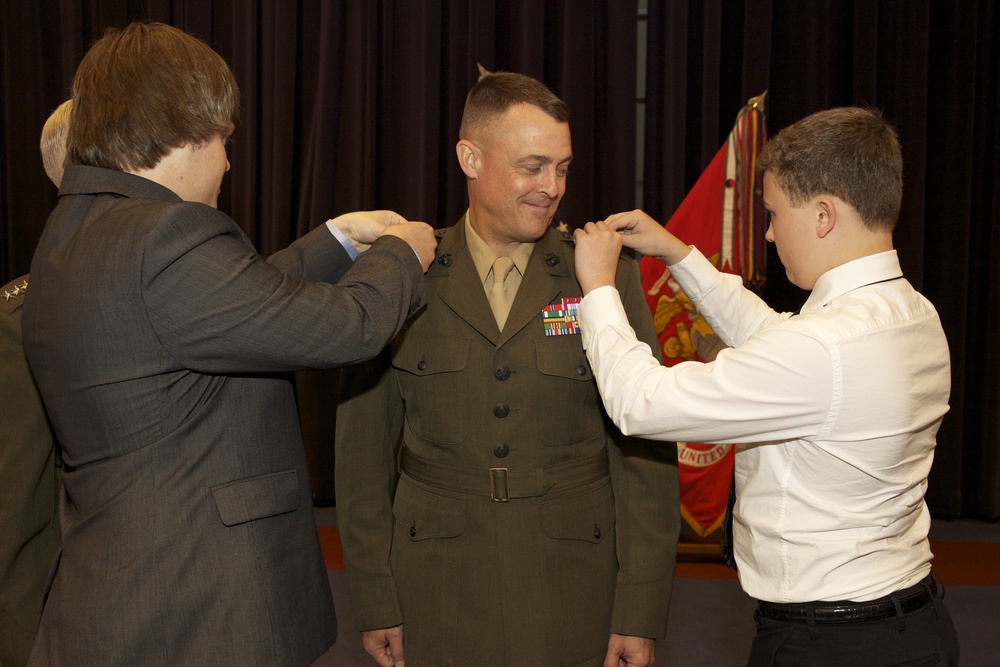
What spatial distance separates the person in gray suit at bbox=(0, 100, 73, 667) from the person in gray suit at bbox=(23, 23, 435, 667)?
50 centimetres

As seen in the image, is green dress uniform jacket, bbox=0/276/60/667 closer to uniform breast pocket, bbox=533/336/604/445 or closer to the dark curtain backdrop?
uniform breast pocket, bbox=533/336/604/445

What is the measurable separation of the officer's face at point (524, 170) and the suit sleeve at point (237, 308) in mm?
549

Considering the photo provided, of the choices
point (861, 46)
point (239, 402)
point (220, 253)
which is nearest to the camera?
point (220, 253)

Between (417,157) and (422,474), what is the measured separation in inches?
123

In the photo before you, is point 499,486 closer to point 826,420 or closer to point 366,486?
point 366,486

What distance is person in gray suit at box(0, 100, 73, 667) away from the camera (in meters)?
1.80

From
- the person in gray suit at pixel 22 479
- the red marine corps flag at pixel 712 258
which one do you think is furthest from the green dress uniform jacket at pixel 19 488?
the red marine corps flag at pixel 712 258

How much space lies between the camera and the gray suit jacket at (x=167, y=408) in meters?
1.25

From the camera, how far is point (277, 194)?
15.5 ft

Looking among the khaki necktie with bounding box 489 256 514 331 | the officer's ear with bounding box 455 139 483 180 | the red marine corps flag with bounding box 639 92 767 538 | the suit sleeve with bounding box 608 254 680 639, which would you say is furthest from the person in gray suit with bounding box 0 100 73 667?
the red marine corps flag with bounding box 639 92 767 538

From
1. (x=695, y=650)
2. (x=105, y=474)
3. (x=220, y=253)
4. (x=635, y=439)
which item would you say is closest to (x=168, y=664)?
(x=105, y=474)

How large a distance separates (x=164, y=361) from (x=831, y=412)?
1045 millimetres

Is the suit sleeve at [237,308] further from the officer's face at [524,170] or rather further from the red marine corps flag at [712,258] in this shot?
the red marine corps flag at [712,258]

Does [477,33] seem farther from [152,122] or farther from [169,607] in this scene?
[169,607]
